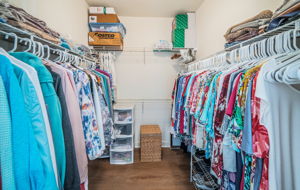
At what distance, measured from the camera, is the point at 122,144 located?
7.06ft

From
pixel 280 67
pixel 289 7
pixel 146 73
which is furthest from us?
pixel 146 73

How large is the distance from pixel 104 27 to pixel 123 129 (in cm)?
160

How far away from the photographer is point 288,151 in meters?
0.60

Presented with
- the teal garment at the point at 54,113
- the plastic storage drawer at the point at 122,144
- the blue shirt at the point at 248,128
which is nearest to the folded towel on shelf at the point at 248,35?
the blue shirt at the point at 248,128

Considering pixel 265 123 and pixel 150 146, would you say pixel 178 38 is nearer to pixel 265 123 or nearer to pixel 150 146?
pixel 150 146

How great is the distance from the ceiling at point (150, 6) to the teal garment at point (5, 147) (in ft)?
7.06

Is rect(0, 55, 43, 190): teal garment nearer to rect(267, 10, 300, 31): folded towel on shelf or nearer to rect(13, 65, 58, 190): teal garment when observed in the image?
rect(13, 65, 58, 190): teal garment

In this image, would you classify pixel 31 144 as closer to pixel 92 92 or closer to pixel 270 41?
pixel 92 92

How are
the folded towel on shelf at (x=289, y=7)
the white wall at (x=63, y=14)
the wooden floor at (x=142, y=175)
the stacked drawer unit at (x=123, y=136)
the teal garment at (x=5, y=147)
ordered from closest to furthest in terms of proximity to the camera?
1. the teal garment at (x=5, y=147)
2. the folded towel on shelf at (x=289, y=7)
3. the white wall at (x=63, y=14)
4. the wooden floor at (x=142, y=175)
5. the stacked drawer unit at (x=123, y=136)

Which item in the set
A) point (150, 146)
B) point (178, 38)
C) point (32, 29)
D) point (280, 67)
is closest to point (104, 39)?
point (178, 38)

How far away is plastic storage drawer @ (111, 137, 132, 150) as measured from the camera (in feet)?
6.83

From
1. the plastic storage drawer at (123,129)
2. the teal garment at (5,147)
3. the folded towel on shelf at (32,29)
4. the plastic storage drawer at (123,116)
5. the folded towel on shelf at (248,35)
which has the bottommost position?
the plastic storage drawer at (123,129)

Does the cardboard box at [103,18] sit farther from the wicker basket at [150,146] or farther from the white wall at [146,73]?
the wicker basket at [150,146]

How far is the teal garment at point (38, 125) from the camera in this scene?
50 centimetres
